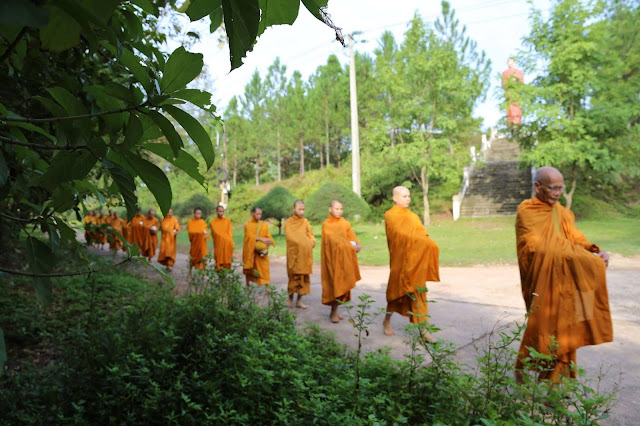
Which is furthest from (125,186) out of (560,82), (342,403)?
(560,82)

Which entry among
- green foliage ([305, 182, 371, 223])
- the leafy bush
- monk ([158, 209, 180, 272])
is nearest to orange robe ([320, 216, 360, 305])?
monk ([158, 209, 180, 272])

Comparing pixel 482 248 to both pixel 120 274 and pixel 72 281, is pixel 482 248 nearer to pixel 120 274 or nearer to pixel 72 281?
pixel 120 274

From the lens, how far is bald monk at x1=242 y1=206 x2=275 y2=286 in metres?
8.73

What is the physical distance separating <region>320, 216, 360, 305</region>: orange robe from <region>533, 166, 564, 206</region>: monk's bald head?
10.3 ft

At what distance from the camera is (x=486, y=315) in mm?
6293

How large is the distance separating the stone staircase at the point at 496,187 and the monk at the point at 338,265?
1596cm

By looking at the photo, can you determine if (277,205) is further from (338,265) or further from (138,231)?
(338,265)

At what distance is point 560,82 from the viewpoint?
59.2ft

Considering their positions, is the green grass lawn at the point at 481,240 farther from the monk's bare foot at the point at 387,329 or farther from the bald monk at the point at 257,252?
the monk's bare foot at the point at 387,329

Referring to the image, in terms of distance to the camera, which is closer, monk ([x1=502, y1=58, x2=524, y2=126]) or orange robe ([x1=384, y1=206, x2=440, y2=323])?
orange robe ([x1=384, y1=206, x2=440, y2=323])

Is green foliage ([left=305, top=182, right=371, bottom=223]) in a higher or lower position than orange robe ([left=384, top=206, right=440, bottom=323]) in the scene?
higher

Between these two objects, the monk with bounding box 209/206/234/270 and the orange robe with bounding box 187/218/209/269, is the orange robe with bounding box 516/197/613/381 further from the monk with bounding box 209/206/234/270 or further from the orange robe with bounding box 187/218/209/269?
the orange robe with bounding box 187/218/209/269

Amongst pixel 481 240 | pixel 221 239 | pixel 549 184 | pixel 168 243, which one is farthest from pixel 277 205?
pixel 549 184

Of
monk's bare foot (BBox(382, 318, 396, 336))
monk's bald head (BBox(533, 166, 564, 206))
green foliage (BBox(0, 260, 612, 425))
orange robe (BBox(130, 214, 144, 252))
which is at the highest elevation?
monk's bald head (BBox(533, 166, 564, 206))
